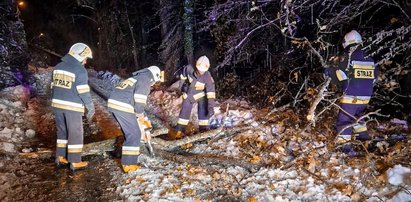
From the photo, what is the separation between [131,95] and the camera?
5.20 metres

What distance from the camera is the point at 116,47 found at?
814 inches

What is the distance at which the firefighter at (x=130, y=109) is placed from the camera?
16.9ft

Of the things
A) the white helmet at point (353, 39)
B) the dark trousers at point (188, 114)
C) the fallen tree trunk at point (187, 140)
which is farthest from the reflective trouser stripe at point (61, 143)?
the white helmet at point (353, 39)

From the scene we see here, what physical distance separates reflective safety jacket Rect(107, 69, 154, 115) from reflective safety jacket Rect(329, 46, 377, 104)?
3.21m

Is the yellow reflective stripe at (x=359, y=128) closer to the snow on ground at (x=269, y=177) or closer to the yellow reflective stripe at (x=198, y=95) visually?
the snow on ground at (x=269, y=177)

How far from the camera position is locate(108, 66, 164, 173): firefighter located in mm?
5152

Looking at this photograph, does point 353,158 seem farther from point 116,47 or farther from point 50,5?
point 50,5

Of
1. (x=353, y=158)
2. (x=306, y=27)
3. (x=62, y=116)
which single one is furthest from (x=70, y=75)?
(x=306, y=27)

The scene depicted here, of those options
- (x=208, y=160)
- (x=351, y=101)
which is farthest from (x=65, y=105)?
(x=351, y=101)

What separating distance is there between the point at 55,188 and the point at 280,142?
362 cm

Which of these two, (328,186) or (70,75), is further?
(70,75)

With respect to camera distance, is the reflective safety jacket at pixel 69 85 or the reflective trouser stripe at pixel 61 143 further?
the reflective trouser stripe at pixel 61 143

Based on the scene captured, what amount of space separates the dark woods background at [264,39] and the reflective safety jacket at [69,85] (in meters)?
3.43

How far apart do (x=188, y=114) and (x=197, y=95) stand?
437 millimetres
